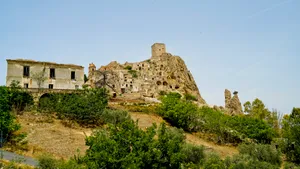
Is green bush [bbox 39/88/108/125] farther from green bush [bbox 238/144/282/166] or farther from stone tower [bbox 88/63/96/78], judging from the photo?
stone tower [bbox 88/63/96/78]

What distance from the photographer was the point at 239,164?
901 inches

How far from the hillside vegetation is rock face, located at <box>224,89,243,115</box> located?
22.4 feet

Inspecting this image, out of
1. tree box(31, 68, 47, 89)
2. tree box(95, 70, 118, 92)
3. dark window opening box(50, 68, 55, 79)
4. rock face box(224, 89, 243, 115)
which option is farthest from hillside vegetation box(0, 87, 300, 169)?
tree box(95, 70, 118, 92)

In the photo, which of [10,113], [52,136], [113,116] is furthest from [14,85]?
[113,116]

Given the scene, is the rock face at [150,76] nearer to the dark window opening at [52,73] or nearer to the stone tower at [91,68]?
the stone tower at [91,68]

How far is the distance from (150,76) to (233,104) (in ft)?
67.3

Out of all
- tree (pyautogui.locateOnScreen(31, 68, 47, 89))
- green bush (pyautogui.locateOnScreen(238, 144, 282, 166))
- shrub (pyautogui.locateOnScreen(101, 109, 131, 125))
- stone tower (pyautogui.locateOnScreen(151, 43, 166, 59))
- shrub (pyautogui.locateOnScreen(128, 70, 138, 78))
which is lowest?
green bush (pyautogui.locateOnScreen(238, 144, 282, 166))

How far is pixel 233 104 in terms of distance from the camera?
2835 inches

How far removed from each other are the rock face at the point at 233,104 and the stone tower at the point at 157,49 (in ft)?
65.3

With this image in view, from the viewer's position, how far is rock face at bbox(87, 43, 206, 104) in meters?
66.1

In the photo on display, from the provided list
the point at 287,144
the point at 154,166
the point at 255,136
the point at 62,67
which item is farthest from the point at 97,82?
the point at 154,166

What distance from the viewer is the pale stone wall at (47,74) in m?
42.0

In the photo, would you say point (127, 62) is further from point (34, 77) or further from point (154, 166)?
point (154, 166)

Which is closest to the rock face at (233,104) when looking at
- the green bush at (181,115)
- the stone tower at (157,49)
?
the stone tower at (157,49)
